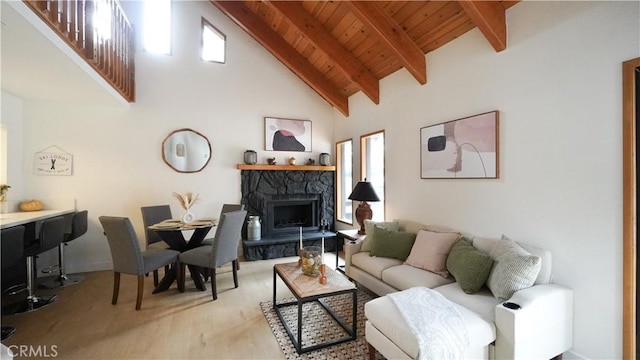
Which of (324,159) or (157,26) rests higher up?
(157,26)

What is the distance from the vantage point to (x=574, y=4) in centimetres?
194

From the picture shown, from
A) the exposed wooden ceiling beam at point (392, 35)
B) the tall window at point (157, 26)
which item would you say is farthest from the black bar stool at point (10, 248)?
the exposed wooden ceiling beam at point (392, 35)

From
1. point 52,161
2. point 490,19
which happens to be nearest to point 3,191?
point 52,161

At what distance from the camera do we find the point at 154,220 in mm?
3879

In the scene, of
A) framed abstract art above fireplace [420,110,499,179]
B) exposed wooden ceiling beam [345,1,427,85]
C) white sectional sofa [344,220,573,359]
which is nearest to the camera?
white sectional sofa [344,220,573,359]

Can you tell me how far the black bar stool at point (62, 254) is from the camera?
11.4 ft

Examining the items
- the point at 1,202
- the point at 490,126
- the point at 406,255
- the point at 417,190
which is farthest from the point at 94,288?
the point at 490,126

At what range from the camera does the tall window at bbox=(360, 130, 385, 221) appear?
445 centimetres

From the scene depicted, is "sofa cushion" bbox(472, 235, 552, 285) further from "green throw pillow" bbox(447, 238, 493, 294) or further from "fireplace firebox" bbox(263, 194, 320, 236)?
"fireplace firebox" bbox(263, 194, 320, 236)

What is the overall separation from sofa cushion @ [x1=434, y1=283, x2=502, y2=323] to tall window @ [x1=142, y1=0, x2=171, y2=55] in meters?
5.07

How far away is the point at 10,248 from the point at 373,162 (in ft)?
14.0

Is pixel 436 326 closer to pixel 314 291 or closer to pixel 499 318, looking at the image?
pixel 499 318

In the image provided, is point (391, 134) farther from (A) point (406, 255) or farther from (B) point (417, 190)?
(A) point (406, 255)

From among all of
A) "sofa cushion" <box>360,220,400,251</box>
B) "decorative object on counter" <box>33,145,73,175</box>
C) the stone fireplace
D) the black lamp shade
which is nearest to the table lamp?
the black lamp shade
